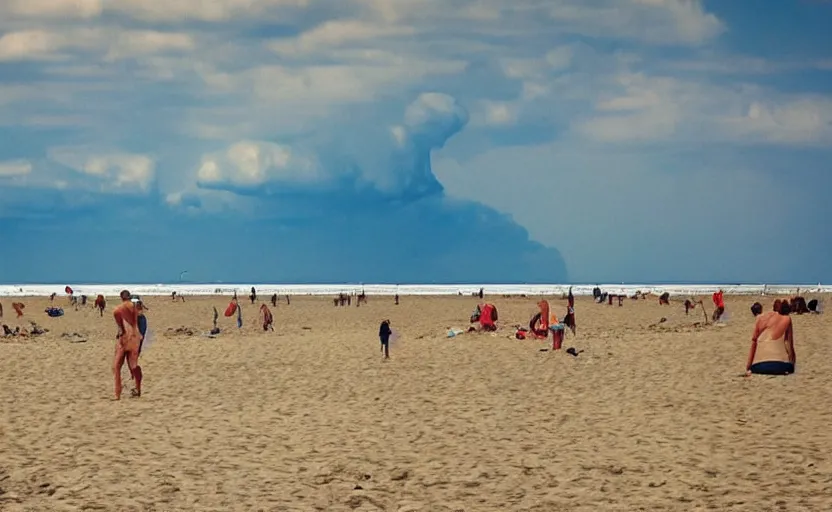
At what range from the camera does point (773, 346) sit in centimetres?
1931

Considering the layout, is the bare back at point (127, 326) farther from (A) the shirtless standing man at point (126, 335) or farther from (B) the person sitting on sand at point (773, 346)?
(B) the person sitting on sand at point (773, 346)

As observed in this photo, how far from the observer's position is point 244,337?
3294cm

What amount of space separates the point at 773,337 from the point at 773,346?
0.69ft

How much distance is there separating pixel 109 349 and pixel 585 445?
18.3 metres

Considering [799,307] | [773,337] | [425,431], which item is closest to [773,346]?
[773,337]

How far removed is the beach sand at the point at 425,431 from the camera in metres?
10.9

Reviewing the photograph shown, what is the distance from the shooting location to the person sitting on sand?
19.0 metres

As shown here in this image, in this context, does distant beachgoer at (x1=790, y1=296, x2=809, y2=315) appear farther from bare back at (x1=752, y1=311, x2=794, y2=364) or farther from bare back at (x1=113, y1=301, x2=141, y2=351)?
bare back at (x1=113, y1=301, x2=141, y2=351)

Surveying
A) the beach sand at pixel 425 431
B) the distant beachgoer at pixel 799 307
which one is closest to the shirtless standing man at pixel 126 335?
the beach sand at pixel 425 431

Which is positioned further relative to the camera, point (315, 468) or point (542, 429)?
point (542, 429)

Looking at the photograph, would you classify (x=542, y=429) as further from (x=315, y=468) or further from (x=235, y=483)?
(x=235, y=483)

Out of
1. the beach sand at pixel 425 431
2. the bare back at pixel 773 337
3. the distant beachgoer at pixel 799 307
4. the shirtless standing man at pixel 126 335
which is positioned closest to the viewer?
the beach sand at pixel 425 431

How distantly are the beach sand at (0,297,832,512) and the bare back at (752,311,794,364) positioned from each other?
618 mm

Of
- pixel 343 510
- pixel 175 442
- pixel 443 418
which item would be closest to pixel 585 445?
pixel 443 418
